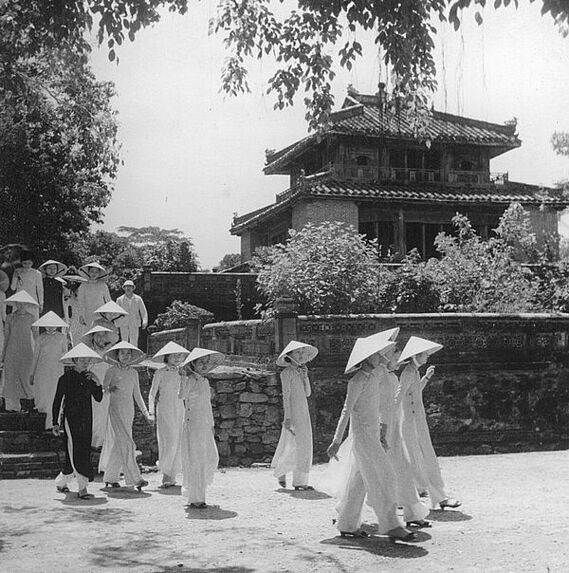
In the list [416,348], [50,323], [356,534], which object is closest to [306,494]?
[416,348]

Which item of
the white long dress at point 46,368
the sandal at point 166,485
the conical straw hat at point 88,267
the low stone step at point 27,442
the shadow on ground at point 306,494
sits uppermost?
the conical straw hat at point 88,267

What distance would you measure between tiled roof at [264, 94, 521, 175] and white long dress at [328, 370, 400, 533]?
21.7 m

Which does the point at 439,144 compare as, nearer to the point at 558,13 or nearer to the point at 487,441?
the point at 487,441

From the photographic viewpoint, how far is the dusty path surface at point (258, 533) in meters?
6.06

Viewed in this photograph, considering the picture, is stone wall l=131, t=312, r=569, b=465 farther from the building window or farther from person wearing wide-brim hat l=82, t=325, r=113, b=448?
the building window

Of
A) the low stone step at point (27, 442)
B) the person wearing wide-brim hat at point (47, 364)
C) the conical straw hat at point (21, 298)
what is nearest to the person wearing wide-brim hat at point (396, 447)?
the low stone step at point (27, 442)

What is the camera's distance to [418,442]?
837 centimetres

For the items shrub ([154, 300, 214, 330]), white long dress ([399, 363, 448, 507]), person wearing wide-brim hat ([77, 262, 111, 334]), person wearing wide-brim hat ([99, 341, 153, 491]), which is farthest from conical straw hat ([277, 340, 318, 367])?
shrub ([154, 300, 214, 330])

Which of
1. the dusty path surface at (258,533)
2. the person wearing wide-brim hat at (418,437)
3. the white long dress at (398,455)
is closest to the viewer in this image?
the dusty path surface at (258,533)

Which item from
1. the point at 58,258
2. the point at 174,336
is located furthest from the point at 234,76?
the point at 58,258

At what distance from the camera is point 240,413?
12.7 m

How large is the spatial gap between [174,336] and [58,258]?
29.6ft

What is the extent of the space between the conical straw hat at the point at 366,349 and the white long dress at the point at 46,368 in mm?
5704

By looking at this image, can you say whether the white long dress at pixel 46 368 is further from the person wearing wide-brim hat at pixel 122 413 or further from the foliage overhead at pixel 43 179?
the foliage overhead at pixel 43 179
